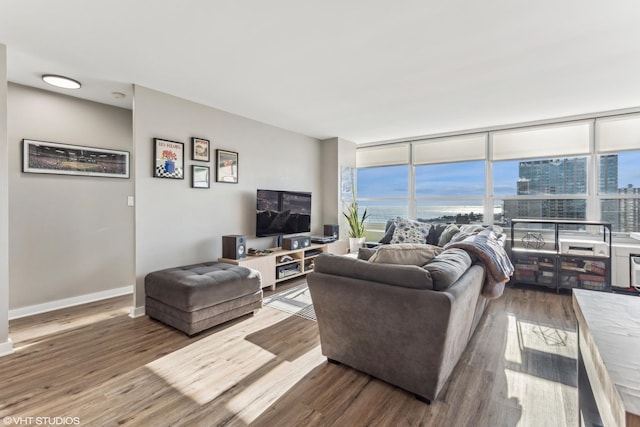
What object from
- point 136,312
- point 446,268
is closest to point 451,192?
point 446,268

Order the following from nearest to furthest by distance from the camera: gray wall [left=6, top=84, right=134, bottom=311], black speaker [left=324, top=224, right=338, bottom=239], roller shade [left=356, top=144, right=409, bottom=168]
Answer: gray wall [left=6, top=84, right=134, bottom=311], black speaker [left=324, top=224, right=338, bottom=239], roller shade [left=356, top=144, right=409, bottom=168]

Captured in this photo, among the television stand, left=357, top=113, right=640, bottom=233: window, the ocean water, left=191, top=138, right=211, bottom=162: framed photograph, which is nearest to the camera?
left=191, top=138, right=211, bottom=162: framed photograph

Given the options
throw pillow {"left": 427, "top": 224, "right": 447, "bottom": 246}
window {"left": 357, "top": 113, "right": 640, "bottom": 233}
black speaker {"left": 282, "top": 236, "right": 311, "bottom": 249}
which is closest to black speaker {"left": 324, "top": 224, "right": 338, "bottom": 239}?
black speaker {"left": 282, "top": 236, "right": 311, "bottom": 249}

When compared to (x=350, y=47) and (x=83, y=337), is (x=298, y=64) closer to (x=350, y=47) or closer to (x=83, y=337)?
(x=350, y=47)

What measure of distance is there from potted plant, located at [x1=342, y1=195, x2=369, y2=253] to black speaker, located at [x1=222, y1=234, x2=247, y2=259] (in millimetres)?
2416

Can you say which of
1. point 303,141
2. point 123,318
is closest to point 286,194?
point 303,141

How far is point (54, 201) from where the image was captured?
3.23 meters

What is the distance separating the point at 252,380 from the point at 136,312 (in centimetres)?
180

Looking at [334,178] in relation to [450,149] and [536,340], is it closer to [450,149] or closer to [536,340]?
[450,149]

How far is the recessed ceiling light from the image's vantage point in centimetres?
285

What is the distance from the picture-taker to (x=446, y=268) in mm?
1718

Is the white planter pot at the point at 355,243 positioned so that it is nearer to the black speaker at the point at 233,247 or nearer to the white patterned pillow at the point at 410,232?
the white patterned pillow at the point at 410,232

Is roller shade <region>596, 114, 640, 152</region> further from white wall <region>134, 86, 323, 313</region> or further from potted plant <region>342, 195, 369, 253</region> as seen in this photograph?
white wall <region>134, 86, 323, 313</region>

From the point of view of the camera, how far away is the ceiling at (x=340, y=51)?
1881mm
